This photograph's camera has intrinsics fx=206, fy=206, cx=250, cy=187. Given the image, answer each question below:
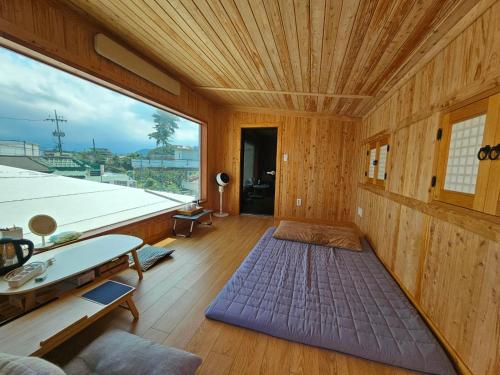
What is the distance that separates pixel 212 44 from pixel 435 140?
2.22m

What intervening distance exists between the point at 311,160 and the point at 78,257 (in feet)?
13.0

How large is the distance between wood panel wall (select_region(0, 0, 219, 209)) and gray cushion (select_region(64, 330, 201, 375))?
2160 mm

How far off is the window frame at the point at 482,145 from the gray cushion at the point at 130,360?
182 cm

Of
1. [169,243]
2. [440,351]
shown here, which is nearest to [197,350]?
[440,351]

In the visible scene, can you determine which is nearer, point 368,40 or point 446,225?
point 446,225

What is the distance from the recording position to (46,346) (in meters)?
1.05

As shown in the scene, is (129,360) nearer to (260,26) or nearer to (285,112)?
(260,26)

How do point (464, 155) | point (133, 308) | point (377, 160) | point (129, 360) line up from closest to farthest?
point (129, 360)
point (464, 155)
point (133, 308)
point (377, 160)

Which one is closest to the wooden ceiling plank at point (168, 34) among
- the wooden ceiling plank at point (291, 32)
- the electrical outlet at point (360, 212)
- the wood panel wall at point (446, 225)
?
the wooden ceiling plank at point (291, 32)

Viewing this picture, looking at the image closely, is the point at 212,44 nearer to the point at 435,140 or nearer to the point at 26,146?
the point at 26,146

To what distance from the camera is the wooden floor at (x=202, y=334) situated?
1222mm

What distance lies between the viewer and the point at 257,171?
5.99 meters

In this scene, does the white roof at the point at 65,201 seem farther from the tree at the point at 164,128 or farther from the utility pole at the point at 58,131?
the tree at the point at 164,128

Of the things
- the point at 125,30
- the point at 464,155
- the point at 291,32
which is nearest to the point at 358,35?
the point at 291,32
